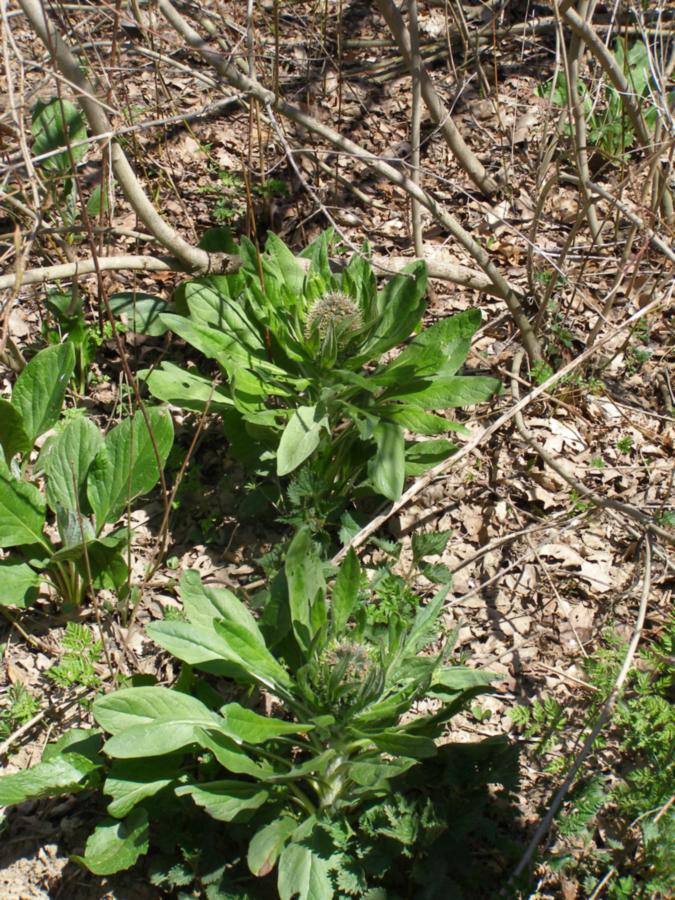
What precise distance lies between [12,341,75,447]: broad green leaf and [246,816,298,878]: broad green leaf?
5.77ft

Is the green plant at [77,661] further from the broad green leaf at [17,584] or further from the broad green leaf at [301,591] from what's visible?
the broad green leaf at [301,591]

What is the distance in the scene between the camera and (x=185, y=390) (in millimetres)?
3240

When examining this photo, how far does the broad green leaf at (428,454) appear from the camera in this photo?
10.6ft

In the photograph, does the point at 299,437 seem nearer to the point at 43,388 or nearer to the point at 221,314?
the point at 221,314

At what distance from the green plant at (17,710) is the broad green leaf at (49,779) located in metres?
0.33

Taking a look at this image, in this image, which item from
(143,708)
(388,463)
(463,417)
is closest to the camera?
(143,708)

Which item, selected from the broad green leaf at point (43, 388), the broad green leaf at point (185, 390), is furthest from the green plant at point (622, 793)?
the broad green leaf at point (43, 388)

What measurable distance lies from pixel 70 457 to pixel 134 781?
127 centimetres

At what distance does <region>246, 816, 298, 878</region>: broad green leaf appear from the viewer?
7.74 feet

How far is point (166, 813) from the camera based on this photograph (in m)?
2.61

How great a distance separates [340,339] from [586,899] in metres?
2.03

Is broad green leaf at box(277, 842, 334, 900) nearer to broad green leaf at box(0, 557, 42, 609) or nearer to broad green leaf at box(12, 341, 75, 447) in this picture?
broad green leaf at box(0, 557, 42, 609)

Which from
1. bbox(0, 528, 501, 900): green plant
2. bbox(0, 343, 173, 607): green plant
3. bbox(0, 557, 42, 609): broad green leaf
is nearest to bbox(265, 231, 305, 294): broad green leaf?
bbox(0, 343, 173, 607): green plant

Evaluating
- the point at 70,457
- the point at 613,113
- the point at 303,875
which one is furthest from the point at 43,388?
the point at 613,113
